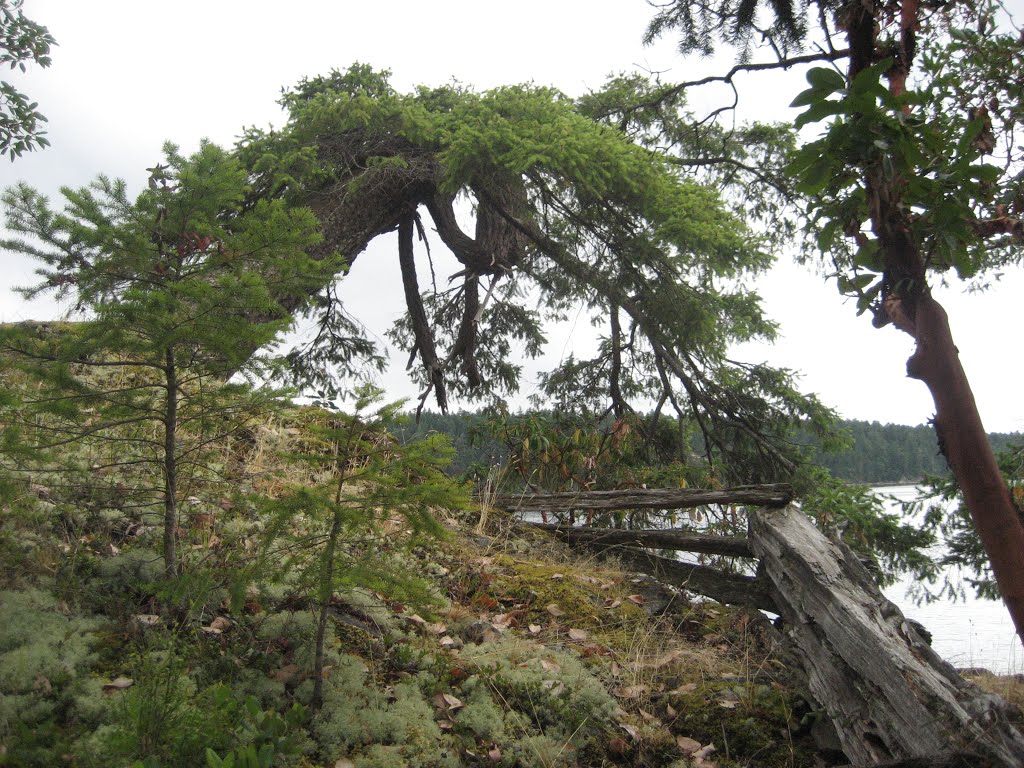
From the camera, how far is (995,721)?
2.98 m

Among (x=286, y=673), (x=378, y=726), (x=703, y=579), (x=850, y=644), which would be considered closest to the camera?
(x=378, y=726)

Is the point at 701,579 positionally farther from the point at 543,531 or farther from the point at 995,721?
the point at 995,721

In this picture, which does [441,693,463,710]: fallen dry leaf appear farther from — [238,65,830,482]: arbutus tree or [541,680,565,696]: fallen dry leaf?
[238,65,830,482]: arbutus tree

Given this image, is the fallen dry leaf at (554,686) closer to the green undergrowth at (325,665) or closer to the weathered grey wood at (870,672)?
the green undergrowth at (325,665)

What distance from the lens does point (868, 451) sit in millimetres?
10359

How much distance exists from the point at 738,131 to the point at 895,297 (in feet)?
29.6

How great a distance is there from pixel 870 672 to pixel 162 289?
13.3 ft

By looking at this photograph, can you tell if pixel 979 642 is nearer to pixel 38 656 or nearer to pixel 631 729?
pixel 631 729

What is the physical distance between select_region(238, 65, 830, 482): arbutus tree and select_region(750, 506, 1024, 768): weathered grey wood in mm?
4221

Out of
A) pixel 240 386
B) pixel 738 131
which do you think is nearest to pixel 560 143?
pixel 738 131

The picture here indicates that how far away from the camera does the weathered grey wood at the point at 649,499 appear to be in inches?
213

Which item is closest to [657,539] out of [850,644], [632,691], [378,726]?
[632,691]

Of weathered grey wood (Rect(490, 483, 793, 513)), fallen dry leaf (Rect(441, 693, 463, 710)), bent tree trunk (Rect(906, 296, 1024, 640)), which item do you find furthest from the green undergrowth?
bent tree trunk (Rect(906, 296, 1024, 640))

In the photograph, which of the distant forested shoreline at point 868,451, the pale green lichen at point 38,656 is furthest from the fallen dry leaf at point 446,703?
the distant forested shoreline at point 868,451
